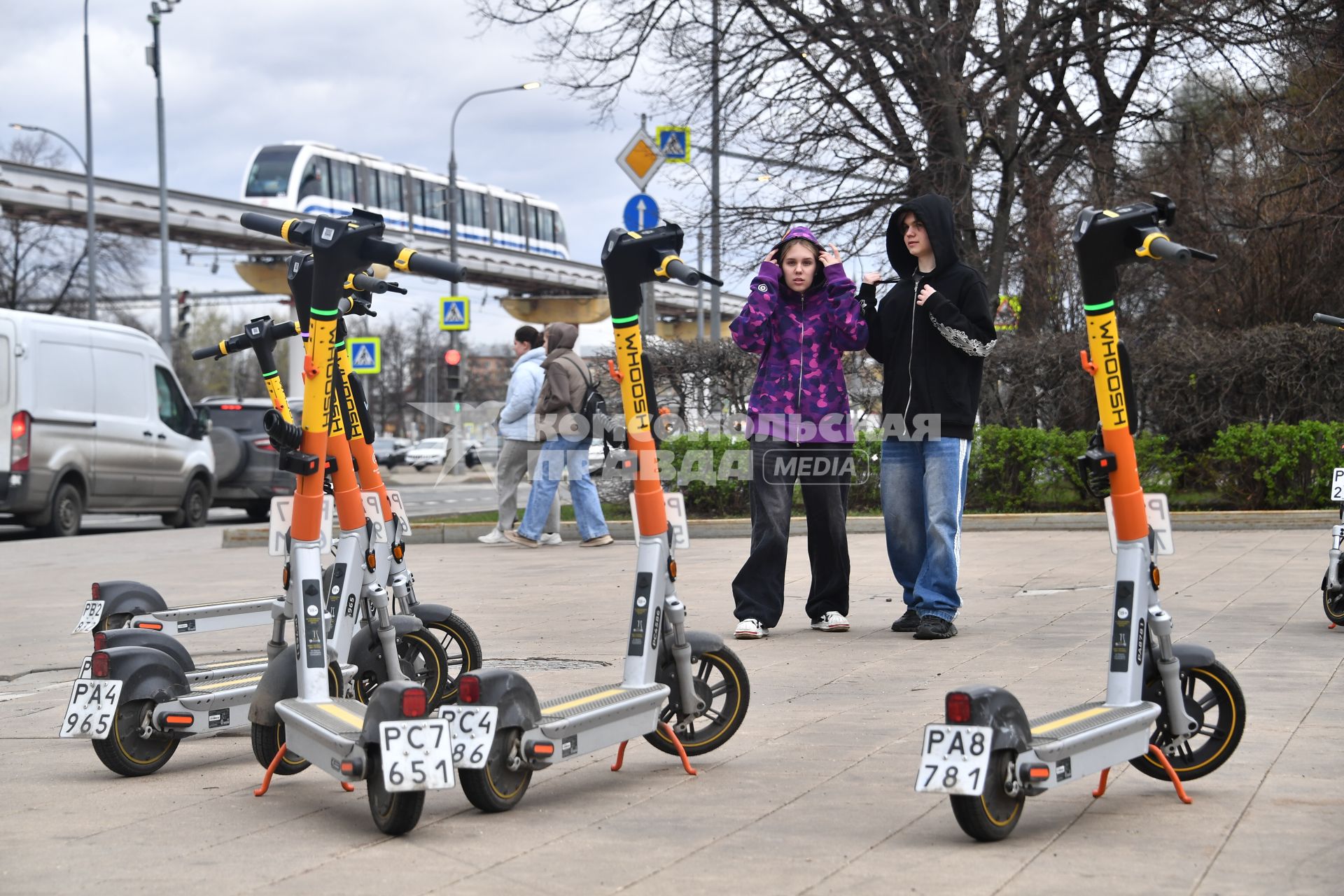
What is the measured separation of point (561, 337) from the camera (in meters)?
14.0

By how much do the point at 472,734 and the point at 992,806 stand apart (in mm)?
1405

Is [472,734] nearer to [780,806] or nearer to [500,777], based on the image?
[500,777]

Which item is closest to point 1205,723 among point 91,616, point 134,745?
point 134,745

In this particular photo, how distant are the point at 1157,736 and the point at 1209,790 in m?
0.21

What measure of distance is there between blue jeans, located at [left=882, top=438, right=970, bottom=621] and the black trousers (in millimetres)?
261

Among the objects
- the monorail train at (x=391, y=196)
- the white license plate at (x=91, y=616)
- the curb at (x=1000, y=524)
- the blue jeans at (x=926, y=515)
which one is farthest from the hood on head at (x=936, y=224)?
the monorail train at (x=391, y=196)

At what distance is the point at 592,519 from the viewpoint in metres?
14.4

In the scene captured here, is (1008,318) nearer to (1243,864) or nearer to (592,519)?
(592,519)

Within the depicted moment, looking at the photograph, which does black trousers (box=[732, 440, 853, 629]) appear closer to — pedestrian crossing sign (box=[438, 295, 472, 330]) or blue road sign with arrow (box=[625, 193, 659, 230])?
blue road sign with arrow (box=[625, 193, 659, 230])

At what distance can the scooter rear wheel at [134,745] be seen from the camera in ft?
16.5

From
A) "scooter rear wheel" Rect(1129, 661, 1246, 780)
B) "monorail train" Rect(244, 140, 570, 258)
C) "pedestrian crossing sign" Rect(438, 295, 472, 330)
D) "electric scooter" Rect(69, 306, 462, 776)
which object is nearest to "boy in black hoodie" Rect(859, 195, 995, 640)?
"scooter rear wheel" Rect(1129, 661, 1246, 780)

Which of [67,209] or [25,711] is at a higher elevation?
[67,209]

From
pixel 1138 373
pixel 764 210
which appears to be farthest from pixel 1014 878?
pixel 764 210

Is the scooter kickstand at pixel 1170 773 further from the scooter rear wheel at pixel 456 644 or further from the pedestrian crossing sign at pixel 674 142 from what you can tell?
the pedestrian crossing sign at pixel 674 142
